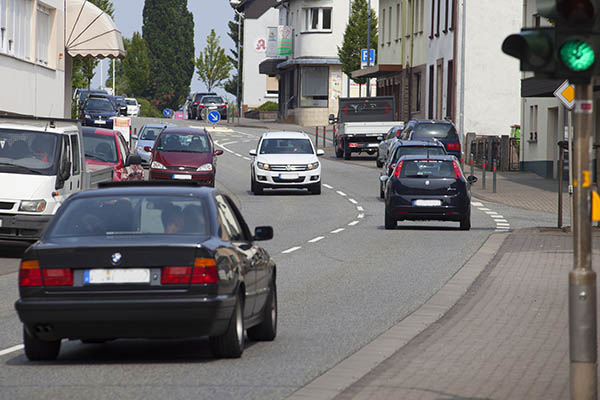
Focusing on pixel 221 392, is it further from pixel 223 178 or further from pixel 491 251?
pixel 223 178

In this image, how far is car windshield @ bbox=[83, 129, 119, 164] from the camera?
29531 millimetres

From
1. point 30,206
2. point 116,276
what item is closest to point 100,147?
point 30,206

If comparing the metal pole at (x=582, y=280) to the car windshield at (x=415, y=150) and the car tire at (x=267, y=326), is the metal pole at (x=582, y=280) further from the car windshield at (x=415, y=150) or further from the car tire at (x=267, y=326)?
the car windshield at (x=415, y=150)

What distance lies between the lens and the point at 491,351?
10.3 metres

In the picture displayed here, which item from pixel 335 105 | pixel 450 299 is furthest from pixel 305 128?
pixel 450 299

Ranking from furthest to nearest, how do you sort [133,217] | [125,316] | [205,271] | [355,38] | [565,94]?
1. [355,38]
2. [565,94]
3. [133,217]
4. [205,271]
5. [125,316]

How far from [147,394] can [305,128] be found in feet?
259

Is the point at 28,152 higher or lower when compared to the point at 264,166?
higher

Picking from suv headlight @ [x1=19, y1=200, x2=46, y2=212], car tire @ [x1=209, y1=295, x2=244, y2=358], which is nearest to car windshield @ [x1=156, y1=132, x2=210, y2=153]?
suv headlight @ [x1=19, y1=200, x2=46, y2=212]

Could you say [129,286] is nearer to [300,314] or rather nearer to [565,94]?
[300,314]

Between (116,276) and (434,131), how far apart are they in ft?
117

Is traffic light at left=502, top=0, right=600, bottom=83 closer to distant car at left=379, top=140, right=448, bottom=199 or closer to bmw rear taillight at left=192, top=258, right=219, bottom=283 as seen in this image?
bmw rear taillight at left=192, top=258, right=219, bottom=283

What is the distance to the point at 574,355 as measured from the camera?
24.3 ft

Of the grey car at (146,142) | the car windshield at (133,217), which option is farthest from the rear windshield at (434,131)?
the car windshield at (133,217)
